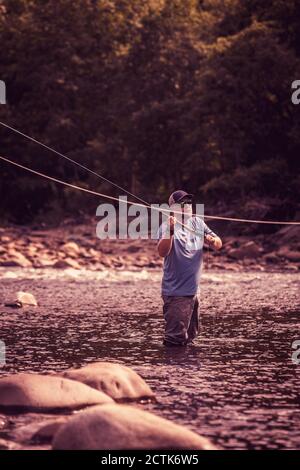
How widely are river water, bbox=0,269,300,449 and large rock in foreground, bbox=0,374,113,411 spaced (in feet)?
0.81

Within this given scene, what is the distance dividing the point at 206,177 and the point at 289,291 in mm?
24891

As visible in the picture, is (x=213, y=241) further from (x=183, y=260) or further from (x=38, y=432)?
(x=38, y=432)

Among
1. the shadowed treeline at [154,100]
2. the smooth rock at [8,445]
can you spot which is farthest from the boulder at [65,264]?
the smooth rock at [8,445]

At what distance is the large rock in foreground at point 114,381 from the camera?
8.21 metres

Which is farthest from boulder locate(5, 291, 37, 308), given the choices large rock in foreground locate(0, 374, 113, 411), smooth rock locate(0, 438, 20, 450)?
smooth rock locate(0, 438, 20, 450)

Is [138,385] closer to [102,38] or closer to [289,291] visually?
[289,291]

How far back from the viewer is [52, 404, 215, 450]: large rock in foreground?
6.23m

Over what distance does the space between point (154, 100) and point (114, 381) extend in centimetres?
3648

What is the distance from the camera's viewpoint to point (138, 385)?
8.34 meters

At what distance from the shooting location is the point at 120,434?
6.26 metres

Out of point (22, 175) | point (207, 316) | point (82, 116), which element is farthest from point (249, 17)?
point (207, 316)

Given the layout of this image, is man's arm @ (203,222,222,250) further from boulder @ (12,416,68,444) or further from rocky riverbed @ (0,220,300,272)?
rocky riverbed @ (0,220,300,272)

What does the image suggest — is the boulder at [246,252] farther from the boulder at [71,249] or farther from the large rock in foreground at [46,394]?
the large rock in foreground at [46,394]

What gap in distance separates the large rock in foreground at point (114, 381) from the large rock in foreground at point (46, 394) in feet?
0.84
